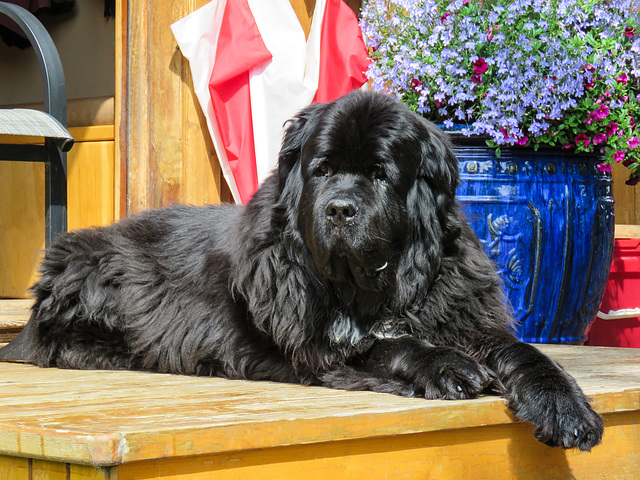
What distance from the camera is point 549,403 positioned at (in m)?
1.83

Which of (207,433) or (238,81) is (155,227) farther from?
(207,433)

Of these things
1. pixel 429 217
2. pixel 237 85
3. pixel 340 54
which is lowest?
pixel 429 217

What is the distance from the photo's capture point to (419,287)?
235 cm

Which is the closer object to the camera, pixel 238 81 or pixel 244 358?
pixel 244 358

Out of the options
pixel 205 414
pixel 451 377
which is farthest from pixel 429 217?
pixel 205 414

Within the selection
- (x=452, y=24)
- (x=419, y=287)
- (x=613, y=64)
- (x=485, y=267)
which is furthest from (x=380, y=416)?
(x=613, y=64)

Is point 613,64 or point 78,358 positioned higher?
point 613,64

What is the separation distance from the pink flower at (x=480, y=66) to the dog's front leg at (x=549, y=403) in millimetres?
1696

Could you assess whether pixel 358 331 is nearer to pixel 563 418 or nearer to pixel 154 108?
pixel 563 418

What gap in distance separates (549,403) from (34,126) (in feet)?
6.39

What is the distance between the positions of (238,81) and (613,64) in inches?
70.6

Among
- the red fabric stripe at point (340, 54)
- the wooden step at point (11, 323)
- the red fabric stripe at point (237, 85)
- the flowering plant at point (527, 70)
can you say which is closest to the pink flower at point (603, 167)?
the flowering plant at point (527, 70)

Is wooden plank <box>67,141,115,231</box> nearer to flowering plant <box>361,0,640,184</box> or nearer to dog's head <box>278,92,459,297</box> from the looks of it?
flowering plant <box>361,0,640,184</box>

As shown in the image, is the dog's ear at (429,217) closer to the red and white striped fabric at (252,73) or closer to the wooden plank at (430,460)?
Result: the wooden plank at (430,460)
